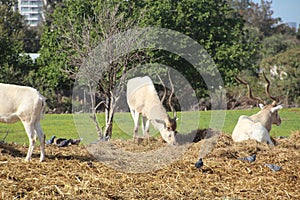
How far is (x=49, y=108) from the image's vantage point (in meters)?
26.7

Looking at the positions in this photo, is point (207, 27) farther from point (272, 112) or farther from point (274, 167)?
point (274, 167)

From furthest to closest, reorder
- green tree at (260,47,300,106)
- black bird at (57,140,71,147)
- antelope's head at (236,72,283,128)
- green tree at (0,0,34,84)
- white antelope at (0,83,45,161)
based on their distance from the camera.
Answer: green tree at (260,47,300,106) < green tree at (0,0,34,84) < antelope's head at (236,72,283,128) < black bird at (57,140,71,147) < white antelope at (0,83,45,161)

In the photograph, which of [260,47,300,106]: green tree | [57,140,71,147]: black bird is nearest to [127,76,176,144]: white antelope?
[57,140,71,147]: black bird

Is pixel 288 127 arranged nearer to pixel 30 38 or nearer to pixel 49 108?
pixel 49 108

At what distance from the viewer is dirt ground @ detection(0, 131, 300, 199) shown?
23.4 ft

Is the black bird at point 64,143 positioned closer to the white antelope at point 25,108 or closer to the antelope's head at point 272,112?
the white antelope at point 25,108

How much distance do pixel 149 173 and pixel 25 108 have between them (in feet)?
8.02

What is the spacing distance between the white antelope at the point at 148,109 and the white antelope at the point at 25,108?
3.79m

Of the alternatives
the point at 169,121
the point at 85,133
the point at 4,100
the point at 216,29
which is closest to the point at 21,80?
the point at 216,29

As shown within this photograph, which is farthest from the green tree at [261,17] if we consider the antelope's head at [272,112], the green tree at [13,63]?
the antelope's head at [272,112]

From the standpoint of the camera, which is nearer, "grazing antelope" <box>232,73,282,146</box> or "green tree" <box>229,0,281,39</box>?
"grazing antelope" <box>232,73,282,146</box>

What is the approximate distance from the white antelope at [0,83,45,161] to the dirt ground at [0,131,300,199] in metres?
0.49

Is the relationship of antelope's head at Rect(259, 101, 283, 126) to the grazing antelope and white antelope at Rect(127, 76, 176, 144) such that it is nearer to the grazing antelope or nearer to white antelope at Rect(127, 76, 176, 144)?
the grazing antelope

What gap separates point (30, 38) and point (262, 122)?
141ft
